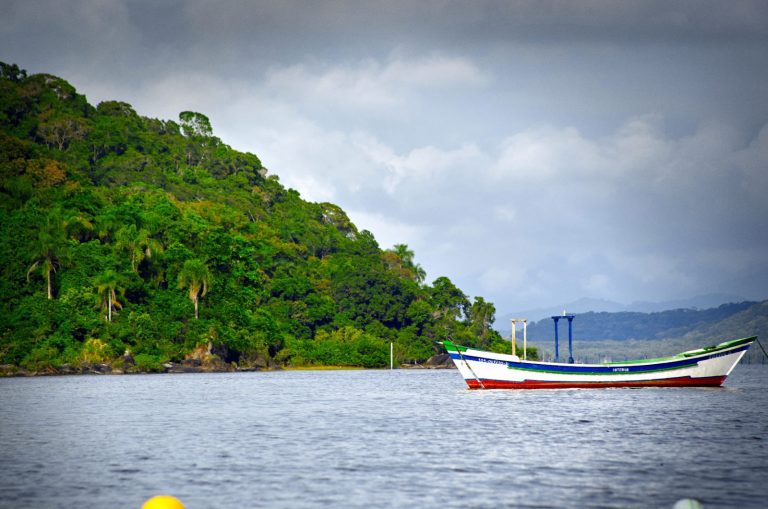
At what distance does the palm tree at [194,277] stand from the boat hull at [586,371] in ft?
205

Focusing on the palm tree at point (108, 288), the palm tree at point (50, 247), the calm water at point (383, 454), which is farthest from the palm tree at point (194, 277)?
the calm water at point (383, 454)

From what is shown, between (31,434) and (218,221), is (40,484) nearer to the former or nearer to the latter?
(31,434)

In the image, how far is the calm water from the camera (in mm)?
21156

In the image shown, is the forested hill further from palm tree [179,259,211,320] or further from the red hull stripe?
the red hull stripe

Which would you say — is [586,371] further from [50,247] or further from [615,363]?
[50,247]

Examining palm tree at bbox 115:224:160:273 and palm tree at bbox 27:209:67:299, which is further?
palm tree at bbox 115:224:160:273

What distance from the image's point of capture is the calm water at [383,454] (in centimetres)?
2116

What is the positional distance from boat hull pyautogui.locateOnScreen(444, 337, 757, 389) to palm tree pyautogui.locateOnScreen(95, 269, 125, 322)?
201 ft

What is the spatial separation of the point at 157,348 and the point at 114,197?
106 feet

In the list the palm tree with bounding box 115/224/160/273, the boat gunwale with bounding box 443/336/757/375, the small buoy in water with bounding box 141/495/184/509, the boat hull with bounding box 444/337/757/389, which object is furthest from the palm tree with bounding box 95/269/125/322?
the small buoy in water with bounding box 141/495/184/509

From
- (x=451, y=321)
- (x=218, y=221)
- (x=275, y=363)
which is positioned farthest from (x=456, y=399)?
(x=451, y=321)

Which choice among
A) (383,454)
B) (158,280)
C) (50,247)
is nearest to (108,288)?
(50,247)

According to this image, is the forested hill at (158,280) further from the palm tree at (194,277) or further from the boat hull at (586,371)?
the boat hull at (586,371)

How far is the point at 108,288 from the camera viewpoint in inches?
4424
